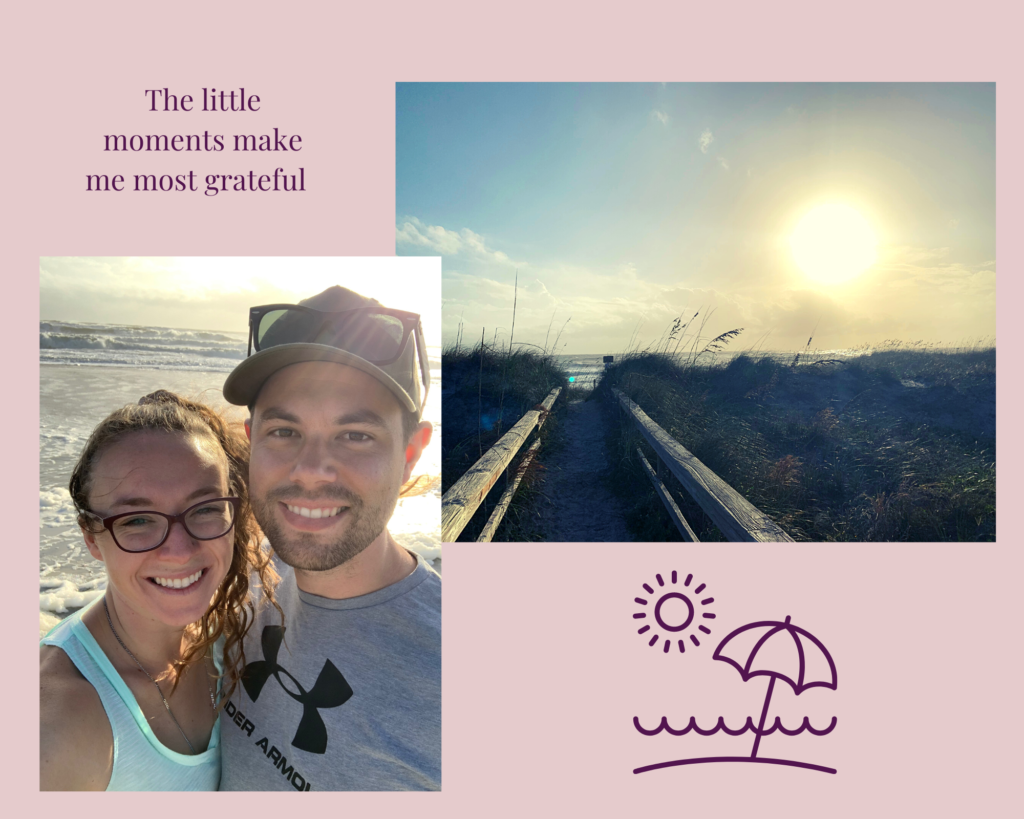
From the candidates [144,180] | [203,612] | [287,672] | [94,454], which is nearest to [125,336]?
[144,180]

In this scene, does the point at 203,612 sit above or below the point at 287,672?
→ above

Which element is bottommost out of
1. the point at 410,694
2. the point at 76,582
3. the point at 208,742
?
the point at 208,742

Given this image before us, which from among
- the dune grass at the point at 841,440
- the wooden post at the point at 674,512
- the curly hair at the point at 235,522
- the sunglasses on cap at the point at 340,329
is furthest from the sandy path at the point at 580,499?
the sunglasses on cap at the point at 340,329

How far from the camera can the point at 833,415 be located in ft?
20.2

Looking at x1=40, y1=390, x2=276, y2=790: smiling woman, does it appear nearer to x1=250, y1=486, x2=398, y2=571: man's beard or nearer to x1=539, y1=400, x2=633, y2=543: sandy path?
x1=250, y1=486, x2=398, y2=571: man's beard

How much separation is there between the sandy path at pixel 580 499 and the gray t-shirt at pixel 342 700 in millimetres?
2440

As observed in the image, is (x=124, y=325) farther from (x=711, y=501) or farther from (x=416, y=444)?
(x=711, y=501)

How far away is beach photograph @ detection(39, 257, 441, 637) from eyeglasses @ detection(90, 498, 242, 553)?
52 cm

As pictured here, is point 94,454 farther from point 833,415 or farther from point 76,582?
point 833,415

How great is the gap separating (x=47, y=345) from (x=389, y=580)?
6.36ft

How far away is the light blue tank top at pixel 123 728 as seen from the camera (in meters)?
1.57

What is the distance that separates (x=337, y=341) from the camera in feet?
6.16

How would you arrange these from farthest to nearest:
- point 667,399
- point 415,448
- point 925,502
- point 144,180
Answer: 1. point 667,399
2. point 925,502
3. point 144,180
4. point 415,448

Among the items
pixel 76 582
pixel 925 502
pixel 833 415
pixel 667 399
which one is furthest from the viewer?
pixel 667 399
